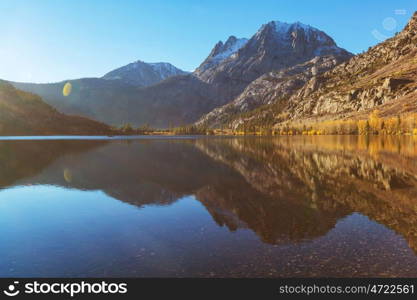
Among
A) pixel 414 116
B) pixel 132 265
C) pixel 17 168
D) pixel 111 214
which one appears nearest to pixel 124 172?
pixel 17 168

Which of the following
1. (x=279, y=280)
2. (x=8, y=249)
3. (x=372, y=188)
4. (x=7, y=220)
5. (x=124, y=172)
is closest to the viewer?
(x=279, y=280)

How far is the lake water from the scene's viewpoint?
14.9 meters

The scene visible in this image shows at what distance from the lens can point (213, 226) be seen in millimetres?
22312

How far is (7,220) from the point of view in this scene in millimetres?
24125

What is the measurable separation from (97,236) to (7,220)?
982 centimetres

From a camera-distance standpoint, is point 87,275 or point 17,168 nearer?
point 87,275

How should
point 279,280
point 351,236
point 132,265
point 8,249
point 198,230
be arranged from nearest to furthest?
1. point 279,280
2. point 132,265
3. point 8,249
4. point 351,236
5. point 198,230

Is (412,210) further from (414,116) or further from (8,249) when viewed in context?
(414,116)

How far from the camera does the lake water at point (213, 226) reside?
14867mm

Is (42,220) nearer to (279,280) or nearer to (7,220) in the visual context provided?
(7,220)

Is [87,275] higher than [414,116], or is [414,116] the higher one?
[414,116]

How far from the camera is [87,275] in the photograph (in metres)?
14.0

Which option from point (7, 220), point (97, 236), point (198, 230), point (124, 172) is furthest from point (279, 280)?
point (124, 172)

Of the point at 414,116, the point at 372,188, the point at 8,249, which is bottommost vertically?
the point at 8,249
